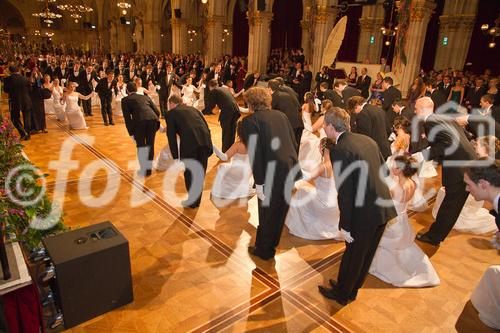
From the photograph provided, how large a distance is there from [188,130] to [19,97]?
5.81 m

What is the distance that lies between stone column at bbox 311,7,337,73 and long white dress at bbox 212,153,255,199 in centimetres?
1107

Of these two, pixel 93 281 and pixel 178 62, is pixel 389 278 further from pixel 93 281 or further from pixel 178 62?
pixel 178 62

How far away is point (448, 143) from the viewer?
4.16m

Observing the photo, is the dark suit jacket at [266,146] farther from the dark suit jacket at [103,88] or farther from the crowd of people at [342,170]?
the dark suit jacket at [103,88]

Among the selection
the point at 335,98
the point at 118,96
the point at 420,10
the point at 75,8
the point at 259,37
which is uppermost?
the point at 75,8

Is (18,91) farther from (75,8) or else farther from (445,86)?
(75,8)

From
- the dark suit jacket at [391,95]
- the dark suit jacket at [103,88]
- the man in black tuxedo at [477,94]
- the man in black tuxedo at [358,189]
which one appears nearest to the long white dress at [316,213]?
the man in black tuxedo at [358,189]

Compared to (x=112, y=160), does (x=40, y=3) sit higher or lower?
higher

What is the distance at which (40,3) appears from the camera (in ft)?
121

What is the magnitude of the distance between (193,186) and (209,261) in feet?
4.78

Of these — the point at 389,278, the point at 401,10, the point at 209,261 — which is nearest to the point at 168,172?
the point at 209,261

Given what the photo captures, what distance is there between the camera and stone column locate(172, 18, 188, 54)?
23.5 meters

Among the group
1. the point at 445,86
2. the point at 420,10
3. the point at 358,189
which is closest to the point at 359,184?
the point at 358,189

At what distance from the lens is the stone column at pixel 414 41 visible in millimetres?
11890
